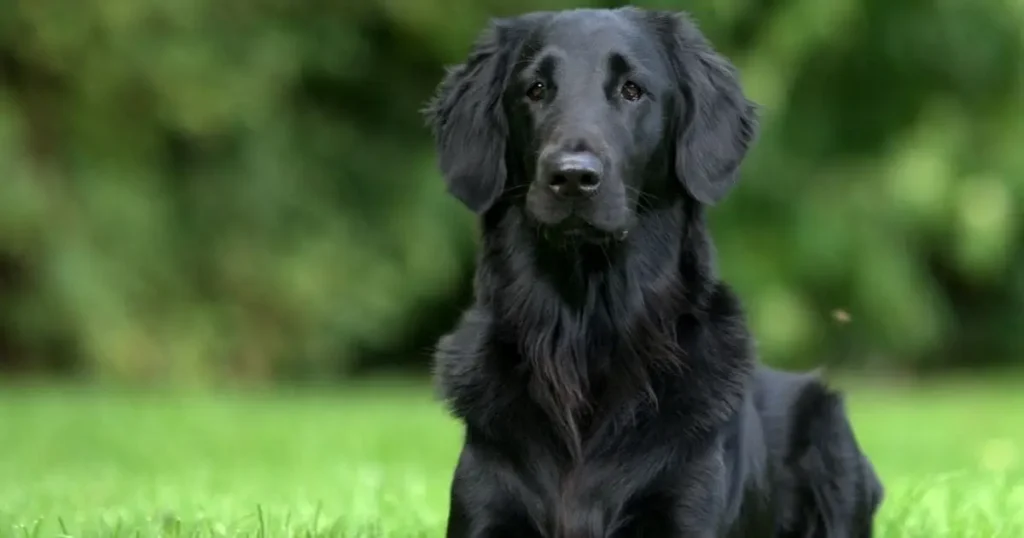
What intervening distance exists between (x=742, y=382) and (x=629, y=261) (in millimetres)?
444

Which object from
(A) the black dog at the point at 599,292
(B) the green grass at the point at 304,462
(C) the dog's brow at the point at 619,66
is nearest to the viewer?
(A) the black dog at the point at 599,292

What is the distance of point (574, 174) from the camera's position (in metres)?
3.56

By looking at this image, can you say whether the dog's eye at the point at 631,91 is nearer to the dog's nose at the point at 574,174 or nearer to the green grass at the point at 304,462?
the dog's nose at the point at 574,174

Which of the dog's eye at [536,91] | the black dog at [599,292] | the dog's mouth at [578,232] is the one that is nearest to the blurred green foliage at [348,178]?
the black dog at [599,292]

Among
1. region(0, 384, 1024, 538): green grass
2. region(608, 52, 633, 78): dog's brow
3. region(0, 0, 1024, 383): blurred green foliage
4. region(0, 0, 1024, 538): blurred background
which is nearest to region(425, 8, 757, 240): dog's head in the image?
region(608, 52, 633, 78): dog's brow

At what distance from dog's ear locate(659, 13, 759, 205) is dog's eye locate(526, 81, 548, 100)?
393mm

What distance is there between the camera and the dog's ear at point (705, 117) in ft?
13.0

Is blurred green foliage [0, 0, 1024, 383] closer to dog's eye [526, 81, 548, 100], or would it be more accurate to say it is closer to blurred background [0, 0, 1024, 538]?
blurred background [0, 0, 1024, 538]

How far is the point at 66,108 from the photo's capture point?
15.1 meters

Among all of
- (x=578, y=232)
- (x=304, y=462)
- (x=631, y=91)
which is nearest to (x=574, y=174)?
(x=578, y=232)

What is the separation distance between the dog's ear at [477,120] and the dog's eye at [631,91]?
361mm

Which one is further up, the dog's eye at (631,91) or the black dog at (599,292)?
the dog's eye at (631,91)

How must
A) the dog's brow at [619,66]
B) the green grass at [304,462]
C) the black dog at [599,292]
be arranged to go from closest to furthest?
the black dog at [599,292]
the dog's brow at [619,66]
the green grass at [304,462]

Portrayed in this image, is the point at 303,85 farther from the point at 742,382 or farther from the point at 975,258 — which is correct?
the point at 742,382
